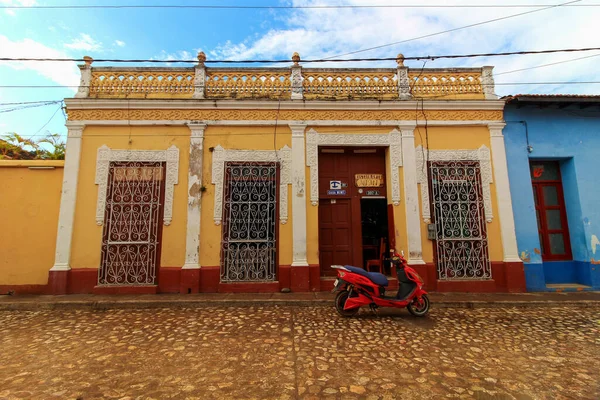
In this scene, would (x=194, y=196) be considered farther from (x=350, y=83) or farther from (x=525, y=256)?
(x=525, y=256)

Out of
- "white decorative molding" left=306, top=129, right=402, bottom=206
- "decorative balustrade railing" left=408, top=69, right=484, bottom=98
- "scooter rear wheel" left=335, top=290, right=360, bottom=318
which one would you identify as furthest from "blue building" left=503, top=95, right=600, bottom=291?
"scooter rear wheel" left=335, top=290, right=360, bottom=318

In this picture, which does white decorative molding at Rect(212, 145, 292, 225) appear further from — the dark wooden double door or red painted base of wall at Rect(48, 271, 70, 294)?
red painted base of wall at Rect(48, 271, 70, 294)

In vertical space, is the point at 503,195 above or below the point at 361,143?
below

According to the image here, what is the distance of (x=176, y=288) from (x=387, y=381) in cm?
460

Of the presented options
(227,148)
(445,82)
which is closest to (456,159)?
(445,82)

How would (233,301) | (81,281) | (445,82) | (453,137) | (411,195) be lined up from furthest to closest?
(445,82) < (453,137) < (411,195) < (81,281) < (233,301)

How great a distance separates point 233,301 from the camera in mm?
5258

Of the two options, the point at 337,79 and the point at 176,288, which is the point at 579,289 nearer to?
the point at 337,79

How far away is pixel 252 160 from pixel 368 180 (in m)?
2.67


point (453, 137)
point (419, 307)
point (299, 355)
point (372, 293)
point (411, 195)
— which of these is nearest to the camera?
point (299, 355)

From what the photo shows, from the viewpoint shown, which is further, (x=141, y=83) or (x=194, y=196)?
(x=141, y=83)

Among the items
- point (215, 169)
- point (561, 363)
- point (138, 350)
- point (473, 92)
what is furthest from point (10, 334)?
point (473, 92)

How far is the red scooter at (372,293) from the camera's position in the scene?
4.51m

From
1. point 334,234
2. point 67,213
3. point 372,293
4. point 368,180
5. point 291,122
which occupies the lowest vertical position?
point 372,293
